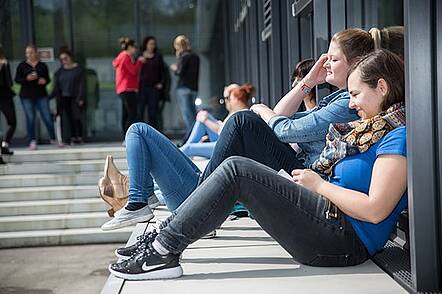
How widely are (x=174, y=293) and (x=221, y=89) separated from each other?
822 centimetres

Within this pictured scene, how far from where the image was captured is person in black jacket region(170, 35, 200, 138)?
764 cm

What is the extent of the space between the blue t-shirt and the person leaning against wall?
21.5ft

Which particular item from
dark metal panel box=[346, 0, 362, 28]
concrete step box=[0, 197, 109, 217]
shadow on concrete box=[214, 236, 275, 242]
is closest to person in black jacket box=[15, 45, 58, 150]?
concrete step box=[0, 197, 109, 217]

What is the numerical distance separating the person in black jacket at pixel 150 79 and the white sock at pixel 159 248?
6.30 m

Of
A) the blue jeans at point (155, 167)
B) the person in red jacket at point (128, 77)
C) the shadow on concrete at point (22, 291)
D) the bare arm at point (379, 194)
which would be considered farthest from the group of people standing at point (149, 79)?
the bare arm at point (379, 194)

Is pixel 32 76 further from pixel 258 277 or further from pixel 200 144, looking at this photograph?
pixel 258 277

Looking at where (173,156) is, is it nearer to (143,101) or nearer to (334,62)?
(334,62)

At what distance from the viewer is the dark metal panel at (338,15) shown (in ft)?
10.8

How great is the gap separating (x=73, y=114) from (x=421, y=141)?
748 cm

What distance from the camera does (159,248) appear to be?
2117mm

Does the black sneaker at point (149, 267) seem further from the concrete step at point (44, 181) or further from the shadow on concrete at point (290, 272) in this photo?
the concrete step at point (44, 181)

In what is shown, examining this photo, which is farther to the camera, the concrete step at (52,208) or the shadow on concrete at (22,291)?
the concrete step at (52,208)

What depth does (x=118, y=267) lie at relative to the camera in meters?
2.16

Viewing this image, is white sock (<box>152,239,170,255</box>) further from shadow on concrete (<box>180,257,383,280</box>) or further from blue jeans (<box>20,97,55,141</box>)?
blue jeans (<box>20,97,55,141</box>)
